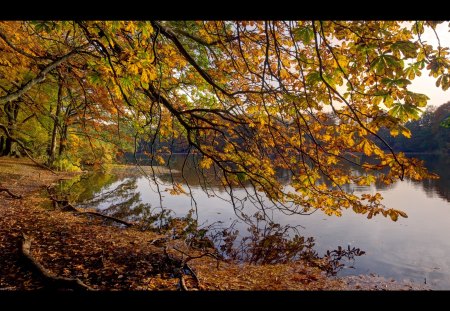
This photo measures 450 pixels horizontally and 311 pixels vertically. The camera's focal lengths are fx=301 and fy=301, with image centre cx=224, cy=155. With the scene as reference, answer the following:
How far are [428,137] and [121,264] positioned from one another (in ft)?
304

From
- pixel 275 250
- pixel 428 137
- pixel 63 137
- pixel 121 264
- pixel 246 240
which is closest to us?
pixel 121 264

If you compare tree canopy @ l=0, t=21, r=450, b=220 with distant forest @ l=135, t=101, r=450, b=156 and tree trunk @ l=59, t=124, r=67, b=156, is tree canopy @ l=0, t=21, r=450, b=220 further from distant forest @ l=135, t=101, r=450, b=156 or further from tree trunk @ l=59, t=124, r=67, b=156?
distant forest @ l=135, t=101, r=450, b=156

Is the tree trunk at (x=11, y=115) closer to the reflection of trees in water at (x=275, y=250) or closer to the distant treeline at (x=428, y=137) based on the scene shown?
the reflection of trees in water at (x=275, y=250)

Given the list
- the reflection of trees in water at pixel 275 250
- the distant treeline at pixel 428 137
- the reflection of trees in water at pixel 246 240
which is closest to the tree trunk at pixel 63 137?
the reflection of trees in water at pixel 246 240

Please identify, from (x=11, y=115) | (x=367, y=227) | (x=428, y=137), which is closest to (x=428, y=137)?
(x=428, y=137)

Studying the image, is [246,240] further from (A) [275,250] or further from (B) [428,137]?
(B) [428,137]

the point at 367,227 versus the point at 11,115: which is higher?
the point at 11,115

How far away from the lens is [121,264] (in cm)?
787

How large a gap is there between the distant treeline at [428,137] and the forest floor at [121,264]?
75.3 metres

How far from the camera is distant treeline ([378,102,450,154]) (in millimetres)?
75062

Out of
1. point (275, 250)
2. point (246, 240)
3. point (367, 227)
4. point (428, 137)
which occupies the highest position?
point (428, 137)

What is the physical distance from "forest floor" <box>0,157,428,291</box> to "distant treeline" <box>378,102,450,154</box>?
2966 inches

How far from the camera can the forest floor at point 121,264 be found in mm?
6746
